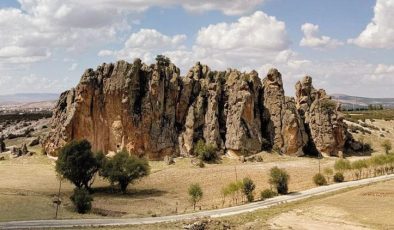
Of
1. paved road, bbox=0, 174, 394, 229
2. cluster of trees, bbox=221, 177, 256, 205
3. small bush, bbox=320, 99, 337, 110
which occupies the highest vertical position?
small bush, bbox=320, 99, 337, 110

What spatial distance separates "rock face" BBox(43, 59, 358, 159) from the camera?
107625 mm

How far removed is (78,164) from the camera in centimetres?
8069

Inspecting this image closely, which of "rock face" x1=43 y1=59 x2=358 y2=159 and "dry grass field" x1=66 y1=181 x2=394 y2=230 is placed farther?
"rock face" x1=43 y1=59 x2=358 y2=159

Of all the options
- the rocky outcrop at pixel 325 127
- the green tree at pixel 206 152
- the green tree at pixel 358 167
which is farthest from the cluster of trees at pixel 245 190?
the rocky outcrop at pixel 325 127

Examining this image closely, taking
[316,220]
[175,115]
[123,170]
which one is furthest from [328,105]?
[316,220]

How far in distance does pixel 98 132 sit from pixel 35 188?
101 feet

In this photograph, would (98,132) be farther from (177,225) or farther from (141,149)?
(177,225)

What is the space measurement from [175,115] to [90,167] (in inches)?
1340

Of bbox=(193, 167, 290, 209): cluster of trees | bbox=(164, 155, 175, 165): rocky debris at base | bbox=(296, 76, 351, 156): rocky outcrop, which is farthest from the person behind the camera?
bbox=(296, 76, 351, 156): rocky outcrop

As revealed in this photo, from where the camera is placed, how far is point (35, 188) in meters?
82.4

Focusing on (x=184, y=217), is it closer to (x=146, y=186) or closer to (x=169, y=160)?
(x=146, y=186)

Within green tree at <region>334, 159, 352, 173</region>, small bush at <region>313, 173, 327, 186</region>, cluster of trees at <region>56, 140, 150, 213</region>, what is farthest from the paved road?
cluster of trees at <region>56, 140, 150, 213</region>

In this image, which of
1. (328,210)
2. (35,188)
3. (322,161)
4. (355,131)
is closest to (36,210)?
(35,188)

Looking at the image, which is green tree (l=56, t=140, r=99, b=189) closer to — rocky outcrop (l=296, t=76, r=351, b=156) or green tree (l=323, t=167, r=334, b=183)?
green tree (l=323, t=167, r=334, b=183)
